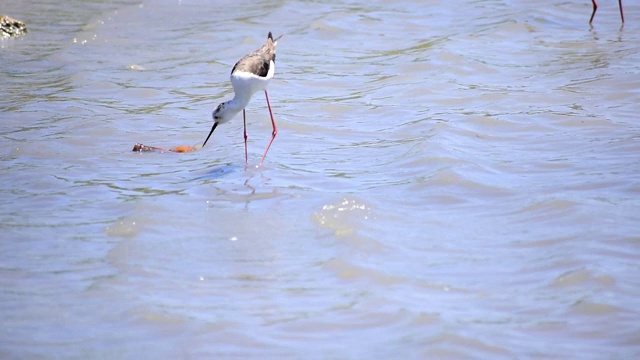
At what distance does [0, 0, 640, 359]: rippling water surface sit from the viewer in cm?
468

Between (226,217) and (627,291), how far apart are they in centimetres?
275

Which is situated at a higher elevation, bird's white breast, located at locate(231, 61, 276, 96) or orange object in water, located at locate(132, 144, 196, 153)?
bird's white breast, located at locate(231, 61, 276, 96)

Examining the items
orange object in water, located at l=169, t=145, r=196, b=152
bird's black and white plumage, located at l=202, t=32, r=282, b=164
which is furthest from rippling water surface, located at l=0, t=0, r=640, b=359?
bird's black and white plumage, located at l=202, t=32, r=282, b=164

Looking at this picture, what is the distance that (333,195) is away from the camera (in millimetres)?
6633

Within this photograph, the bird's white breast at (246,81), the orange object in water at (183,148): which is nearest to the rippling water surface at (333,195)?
the orange object in water at (183,148)

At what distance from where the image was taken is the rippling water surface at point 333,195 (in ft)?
15.4

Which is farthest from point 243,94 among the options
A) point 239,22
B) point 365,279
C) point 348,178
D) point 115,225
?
point 239,22

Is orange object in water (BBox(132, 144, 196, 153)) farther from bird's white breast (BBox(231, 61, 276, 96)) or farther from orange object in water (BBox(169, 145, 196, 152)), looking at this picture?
bird's white breast (BBox(231, 61, 276, 96))

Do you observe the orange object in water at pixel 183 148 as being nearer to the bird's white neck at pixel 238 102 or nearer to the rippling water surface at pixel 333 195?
the rippling water surface at pixel 333 195

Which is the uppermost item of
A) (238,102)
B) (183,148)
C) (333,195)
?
(238,102)

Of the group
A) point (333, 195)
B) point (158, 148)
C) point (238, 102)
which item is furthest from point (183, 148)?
point (333, 195)

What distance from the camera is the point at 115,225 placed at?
6090 mm

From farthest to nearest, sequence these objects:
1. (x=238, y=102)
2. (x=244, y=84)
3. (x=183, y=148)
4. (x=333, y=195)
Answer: (x=183, y=148)
(x=238, y=102)
(x=244, y=84)
(x=333, y=195)

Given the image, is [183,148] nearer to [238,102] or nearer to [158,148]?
[158,148]
